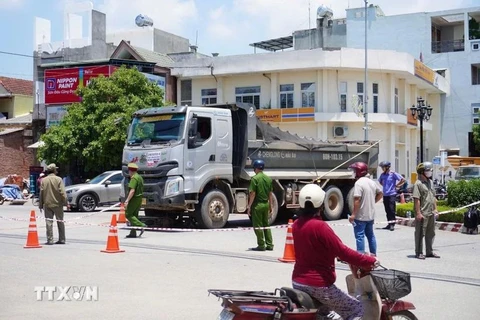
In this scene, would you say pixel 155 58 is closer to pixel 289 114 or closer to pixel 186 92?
pixel 186 92

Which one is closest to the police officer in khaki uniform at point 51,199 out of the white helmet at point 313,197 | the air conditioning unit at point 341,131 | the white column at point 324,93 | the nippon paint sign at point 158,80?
the white helmet at point 313,197

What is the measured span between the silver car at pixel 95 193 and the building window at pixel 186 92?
57.3 ft

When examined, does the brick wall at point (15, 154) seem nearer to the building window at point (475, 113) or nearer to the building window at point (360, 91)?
the building window at point (360, 91)

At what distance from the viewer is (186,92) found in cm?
4297

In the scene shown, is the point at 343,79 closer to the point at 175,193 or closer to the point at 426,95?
A: the point at 426,95

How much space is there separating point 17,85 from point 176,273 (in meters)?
44.0

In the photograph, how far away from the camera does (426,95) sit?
1887 inches

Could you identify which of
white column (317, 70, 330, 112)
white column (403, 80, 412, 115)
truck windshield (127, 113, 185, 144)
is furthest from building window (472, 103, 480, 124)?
truck windshield (127, 113, 185, 144)

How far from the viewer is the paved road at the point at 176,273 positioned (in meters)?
7.70

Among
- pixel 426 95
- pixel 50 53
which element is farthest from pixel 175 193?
pixel 426 95

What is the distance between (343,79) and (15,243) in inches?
1085

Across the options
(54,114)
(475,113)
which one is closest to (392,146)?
(475,113)

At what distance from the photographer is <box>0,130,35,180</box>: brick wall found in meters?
41.2

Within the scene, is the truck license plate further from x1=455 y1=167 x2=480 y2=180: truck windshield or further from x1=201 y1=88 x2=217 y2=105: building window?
x1=201 y1=88 x2=217 y2=105: building window
